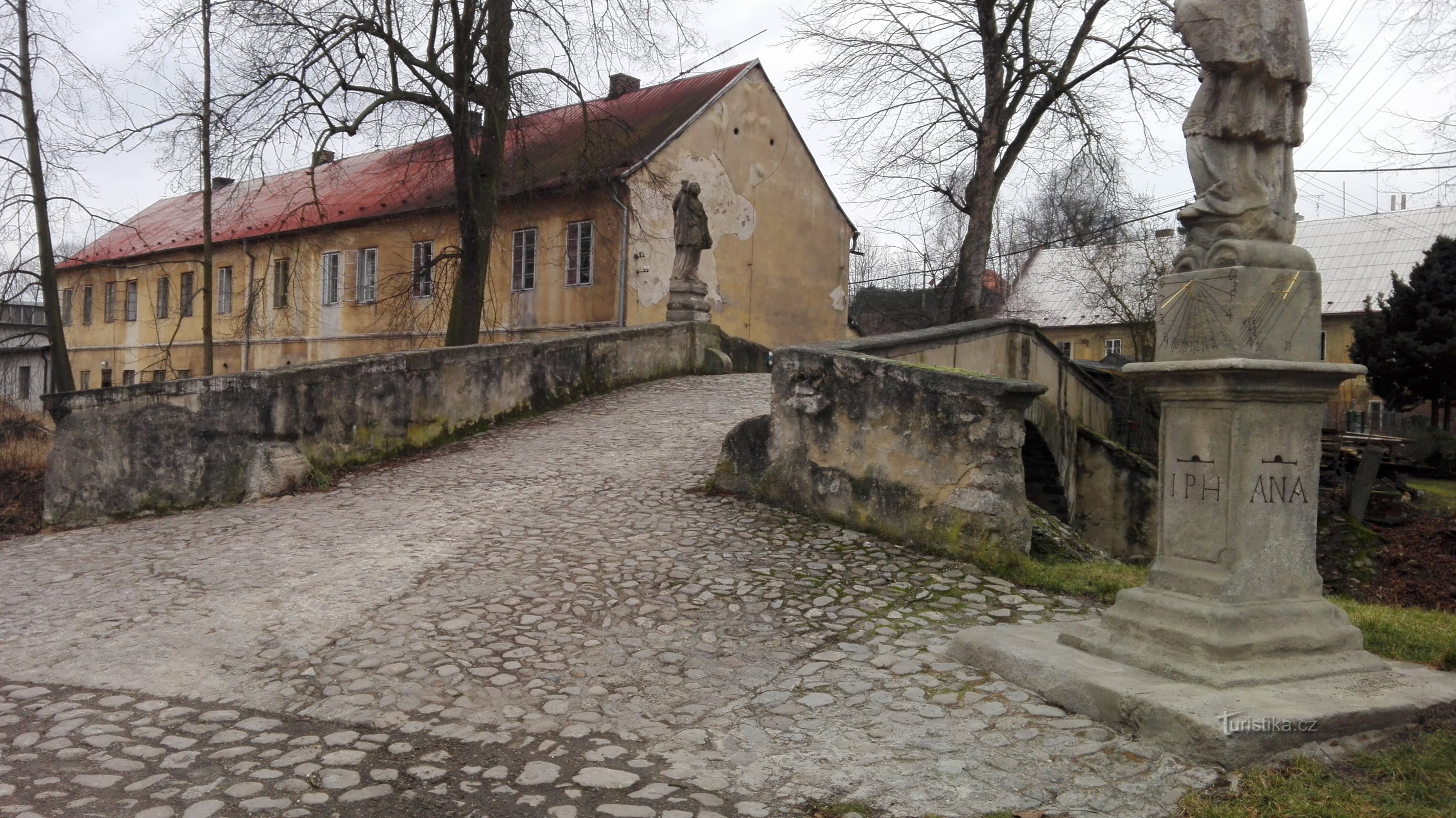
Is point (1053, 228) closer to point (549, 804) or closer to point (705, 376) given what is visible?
point (705, 376)

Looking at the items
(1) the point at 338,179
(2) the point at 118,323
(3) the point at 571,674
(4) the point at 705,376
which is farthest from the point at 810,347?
(2) the point at 118,323

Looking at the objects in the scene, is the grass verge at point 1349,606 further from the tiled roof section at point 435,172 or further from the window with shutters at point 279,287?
the window with shutters at point 279,287

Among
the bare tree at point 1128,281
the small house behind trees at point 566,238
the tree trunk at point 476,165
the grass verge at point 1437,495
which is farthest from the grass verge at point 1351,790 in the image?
the bare tree at point 1128,281

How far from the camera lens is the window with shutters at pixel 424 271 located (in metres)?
19.0

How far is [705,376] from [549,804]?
508 inches

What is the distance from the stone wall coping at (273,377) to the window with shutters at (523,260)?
42.5ft

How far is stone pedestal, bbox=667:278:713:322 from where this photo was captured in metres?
17.0

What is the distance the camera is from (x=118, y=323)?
129ft

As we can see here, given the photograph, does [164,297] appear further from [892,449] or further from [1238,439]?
[1238,439]

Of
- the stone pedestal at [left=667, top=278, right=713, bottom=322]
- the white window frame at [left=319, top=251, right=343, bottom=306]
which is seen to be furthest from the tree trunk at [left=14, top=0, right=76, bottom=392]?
the white window frame at [left=319, top=251, right=343, bottom=306]

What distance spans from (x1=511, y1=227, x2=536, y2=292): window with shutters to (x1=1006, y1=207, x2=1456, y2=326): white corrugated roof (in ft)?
61.7

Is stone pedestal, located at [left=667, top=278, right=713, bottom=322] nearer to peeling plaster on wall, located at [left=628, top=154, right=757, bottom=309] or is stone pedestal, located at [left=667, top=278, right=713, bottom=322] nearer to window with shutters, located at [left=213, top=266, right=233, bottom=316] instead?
peeling plaster on wall, located at [left=628, top=154, right=757, bottom=309]

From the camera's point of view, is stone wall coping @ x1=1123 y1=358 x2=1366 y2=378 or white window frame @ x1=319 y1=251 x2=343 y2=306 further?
white window frame @ x1=319 y1=251 x2=343 y2=306

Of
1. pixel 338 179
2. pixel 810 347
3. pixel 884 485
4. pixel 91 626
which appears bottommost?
pixel 91 626
